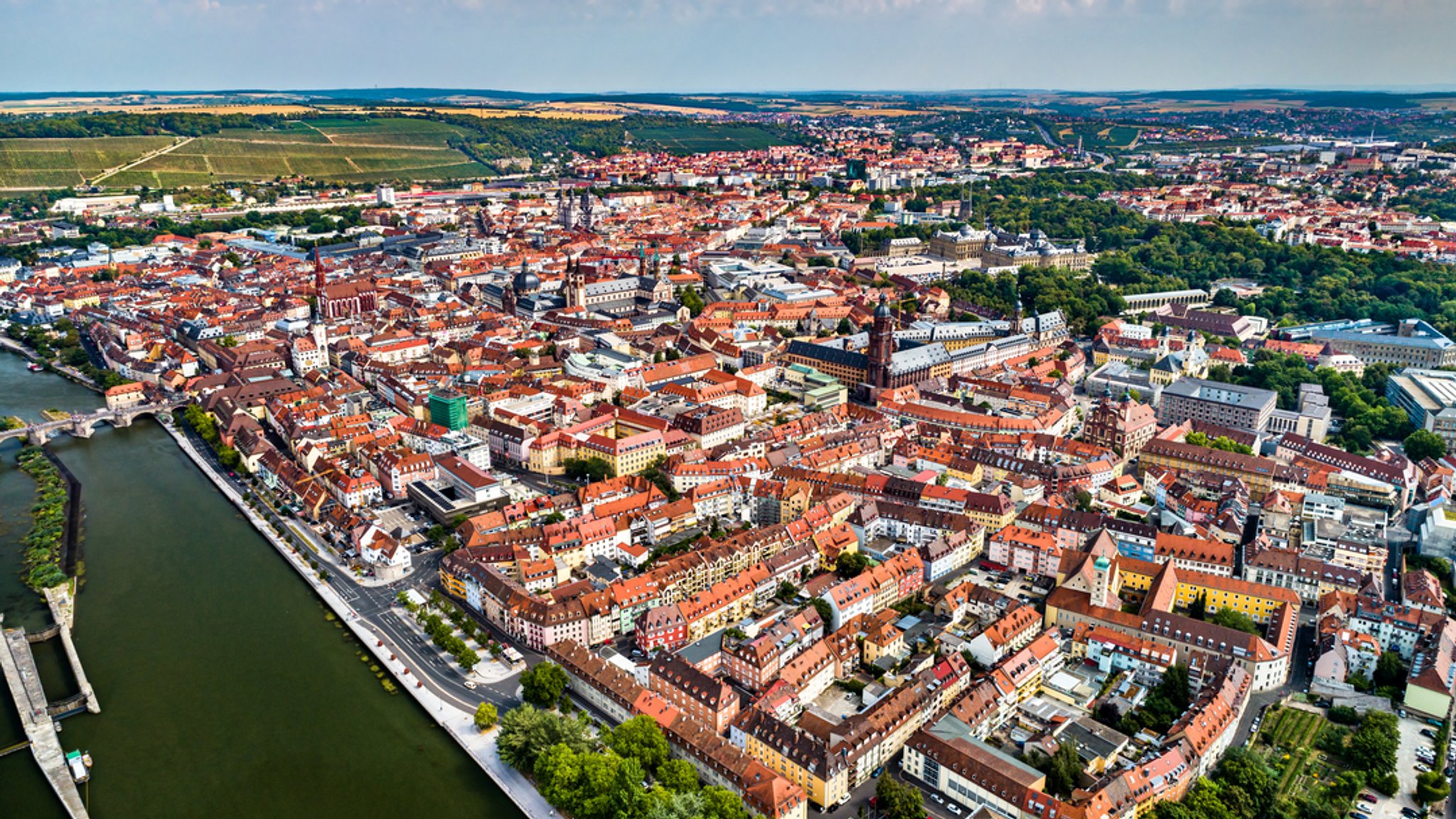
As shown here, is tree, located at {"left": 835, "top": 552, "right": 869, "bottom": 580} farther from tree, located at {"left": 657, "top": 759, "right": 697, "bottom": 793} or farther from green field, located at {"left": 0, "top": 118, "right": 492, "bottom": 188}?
green field, located at {"left": 0, "top": 118, "right": 492, "bottom": 188}

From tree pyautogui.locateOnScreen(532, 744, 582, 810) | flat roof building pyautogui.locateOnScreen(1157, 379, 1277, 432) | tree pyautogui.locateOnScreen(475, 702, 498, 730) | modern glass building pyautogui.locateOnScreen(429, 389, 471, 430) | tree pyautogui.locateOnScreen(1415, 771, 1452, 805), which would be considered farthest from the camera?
flat roof building pyautogui.locateOnScreen(1157, 379, 1277, 432)

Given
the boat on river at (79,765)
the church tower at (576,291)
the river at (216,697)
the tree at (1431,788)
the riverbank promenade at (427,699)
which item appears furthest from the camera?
the church tower at (576,291)

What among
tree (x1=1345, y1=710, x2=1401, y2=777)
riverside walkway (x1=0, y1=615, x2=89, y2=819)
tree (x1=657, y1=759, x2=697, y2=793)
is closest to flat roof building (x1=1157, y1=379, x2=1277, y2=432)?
tree (x1=1345, y1=710, x2=1401, y2=777)

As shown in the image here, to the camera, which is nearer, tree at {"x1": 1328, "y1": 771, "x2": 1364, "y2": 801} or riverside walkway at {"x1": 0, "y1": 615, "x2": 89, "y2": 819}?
tree at {"x1": 1328, "y1": 771, "x2": 1364, "y2": 801}

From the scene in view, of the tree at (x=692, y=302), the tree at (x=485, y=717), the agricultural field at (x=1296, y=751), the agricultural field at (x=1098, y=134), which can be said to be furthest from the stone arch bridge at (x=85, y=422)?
the agricultural field at (x=1098, y=134)

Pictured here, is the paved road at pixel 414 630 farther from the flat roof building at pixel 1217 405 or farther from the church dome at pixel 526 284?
the flat roof building at pixel 1217 405
